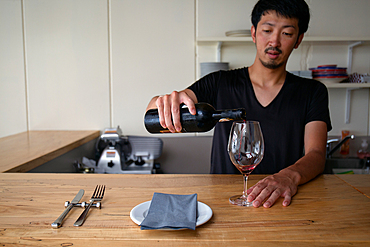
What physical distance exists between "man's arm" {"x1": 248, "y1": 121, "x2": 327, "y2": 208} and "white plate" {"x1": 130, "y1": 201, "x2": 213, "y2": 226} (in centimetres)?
13

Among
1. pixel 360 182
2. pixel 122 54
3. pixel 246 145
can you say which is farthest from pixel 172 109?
pixel 122 54

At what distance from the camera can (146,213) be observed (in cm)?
68

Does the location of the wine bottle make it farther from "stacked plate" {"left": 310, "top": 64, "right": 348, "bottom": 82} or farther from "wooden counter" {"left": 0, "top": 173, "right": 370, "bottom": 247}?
"stacked plate" {"left": 310, "top": 64, "right": 348, "bottom": 82}

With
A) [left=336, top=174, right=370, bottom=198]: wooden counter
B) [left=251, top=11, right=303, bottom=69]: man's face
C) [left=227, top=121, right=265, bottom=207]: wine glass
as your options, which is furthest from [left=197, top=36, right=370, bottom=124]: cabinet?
[left=227, top=121, right=265, bottom=207]: wine glass

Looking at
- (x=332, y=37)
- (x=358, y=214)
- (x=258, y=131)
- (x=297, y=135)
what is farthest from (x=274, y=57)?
Result: (x=332, y=37)

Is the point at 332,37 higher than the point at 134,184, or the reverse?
the point at 332,37

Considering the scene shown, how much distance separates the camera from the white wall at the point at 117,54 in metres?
2.36

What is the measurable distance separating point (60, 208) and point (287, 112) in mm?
1011

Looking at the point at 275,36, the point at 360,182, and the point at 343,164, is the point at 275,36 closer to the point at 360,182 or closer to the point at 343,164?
the point at 360,182

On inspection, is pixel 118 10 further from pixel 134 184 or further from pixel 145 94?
pixel 134 184

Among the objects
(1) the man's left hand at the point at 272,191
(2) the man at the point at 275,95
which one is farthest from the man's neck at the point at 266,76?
(1) the man's left hand at the point at 272,191

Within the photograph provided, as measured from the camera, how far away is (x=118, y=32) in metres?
2.38

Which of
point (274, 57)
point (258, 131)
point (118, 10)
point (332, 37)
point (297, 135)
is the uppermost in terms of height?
point (118, 10)

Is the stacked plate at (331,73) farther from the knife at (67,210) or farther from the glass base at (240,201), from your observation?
the knife at (67,210)
